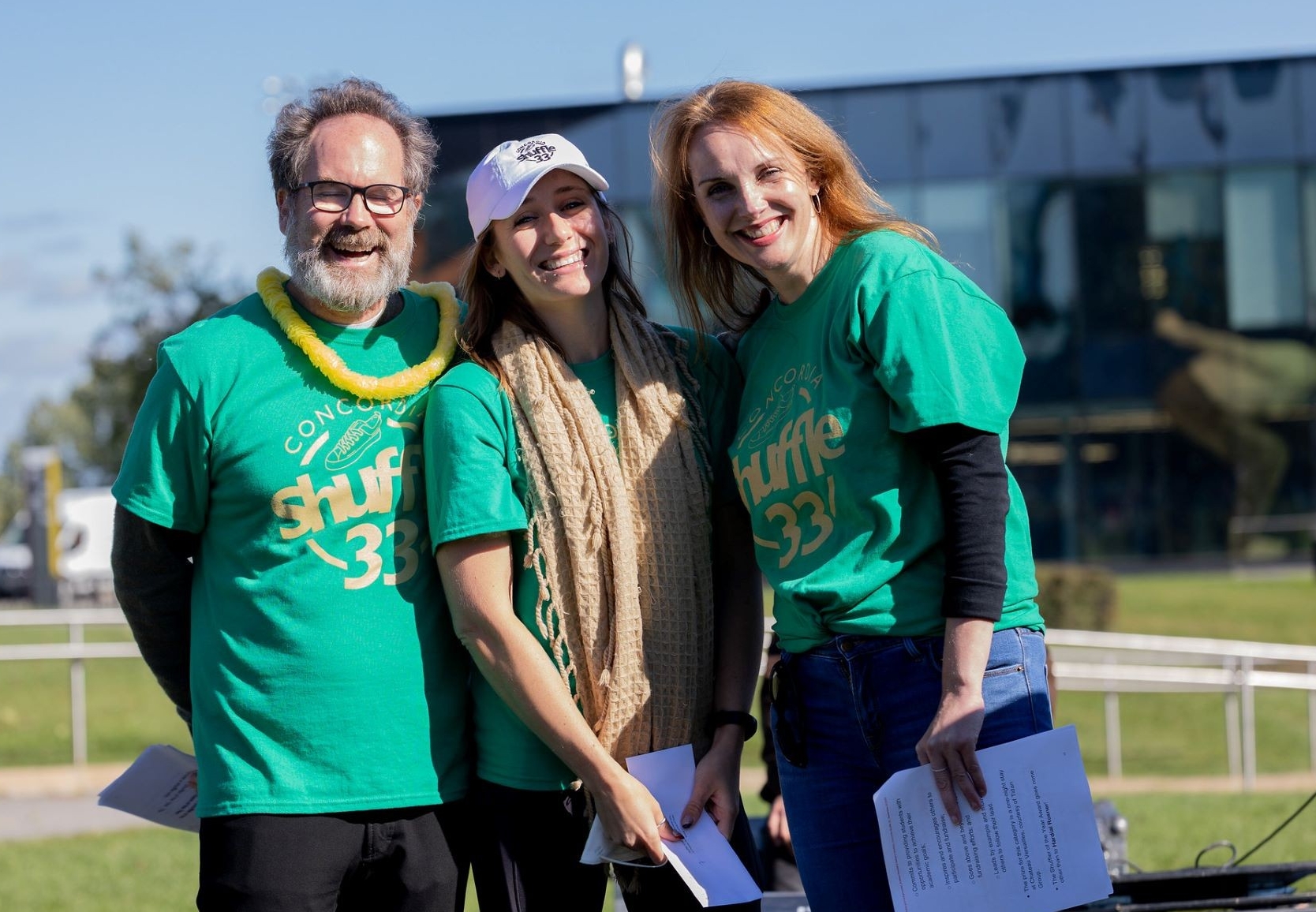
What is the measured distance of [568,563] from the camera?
2709 millimetres

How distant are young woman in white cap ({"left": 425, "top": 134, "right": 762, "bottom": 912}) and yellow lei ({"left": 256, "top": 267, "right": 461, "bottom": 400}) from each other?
0.07 meters

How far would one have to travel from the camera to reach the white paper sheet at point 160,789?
10.1 feet

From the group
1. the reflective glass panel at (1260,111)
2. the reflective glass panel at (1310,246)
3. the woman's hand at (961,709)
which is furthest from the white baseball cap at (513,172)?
the reflective glass panel at (1310,246)

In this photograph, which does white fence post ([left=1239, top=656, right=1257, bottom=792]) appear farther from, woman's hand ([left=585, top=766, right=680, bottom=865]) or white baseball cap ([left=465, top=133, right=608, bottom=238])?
white baseball cap ([left=465, top=133, right=608, bottom=238])

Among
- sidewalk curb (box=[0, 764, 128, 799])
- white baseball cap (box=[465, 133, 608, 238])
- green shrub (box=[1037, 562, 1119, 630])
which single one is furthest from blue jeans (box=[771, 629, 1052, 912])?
green shrub (box=[1037, 562, 1119, 630])

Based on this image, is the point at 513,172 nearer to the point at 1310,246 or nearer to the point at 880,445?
the point at 880,445

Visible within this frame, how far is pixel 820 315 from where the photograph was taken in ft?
8.86

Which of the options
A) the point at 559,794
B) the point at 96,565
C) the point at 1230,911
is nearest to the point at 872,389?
the point at 559,794

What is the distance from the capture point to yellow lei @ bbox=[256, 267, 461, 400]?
109 inches

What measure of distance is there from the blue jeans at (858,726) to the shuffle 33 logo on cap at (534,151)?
110 cm

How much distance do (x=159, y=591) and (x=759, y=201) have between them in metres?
1.45

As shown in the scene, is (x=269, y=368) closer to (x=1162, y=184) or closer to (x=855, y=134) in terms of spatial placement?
(x=855, y=134)

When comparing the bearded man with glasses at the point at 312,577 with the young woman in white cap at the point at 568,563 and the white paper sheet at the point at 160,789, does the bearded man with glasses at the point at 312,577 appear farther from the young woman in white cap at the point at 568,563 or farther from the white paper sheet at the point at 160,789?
the white paper sheet at the point at 160,789

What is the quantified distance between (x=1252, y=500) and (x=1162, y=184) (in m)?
5.69
